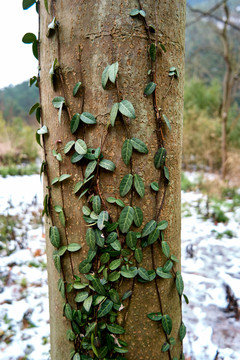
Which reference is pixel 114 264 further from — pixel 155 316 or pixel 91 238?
pixel 155 316

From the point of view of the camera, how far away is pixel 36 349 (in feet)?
4.80

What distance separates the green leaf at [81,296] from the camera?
73 centimetres

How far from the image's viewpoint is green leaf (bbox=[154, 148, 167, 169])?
2.34 feet

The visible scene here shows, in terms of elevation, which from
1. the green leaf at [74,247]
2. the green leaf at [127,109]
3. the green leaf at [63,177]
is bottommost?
the green leaf at [74,247]

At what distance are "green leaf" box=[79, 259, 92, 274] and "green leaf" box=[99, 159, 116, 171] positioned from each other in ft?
0.93

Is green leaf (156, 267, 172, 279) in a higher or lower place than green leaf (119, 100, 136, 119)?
lower

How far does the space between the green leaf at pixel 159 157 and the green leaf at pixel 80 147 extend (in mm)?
210

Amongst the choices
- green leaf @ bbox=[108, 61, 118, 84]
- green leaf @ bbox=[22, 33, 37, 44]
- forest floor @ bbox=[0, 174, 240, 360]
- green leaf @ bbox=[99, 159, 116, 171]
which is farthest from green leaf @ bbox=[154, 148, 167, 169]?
forest floor @ bbox=[0, 174, 240, 360]

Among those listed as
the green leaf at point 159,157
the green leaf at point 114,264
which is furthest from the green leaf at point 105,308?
the green leaf at point 159,157

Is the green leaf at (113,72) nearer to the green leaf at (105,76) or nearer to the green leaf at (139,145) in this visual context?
the green leaf at (105,76)

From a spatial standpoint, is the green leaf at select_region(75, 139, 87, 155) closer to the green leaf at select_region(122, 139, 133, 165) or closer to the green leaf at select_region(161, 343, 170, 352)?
the green leaf at select_region(122, 139, 133, 165)

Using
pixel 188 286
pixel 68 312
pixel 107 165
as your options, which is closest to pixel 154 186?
pixel 107 165

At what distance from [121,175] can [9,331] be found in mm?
1548

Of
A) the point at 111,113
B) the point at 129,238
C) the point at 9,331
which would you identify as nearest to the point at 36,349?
the point at 9,331
